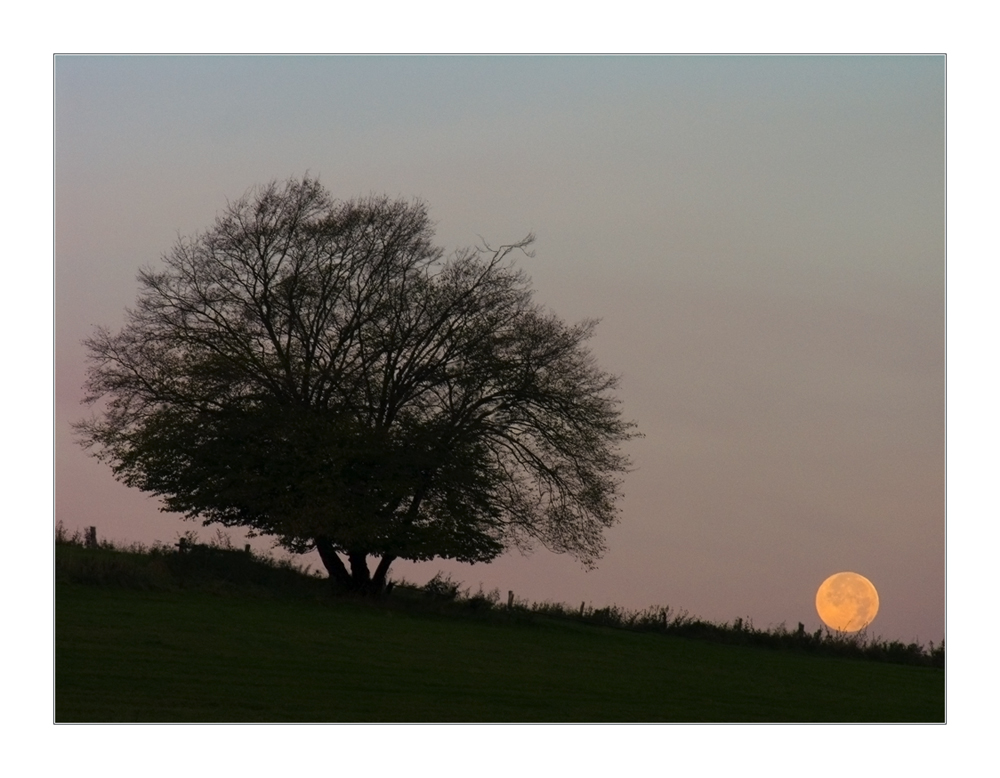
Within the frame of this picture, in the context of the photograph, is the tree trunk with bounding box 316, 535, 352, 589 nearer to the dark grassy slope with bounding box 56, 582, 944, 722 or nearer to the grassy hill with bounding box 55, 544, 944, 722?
the grassy hill with bounding box 55, 544, 944, 722

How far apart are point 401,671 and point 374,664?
0.62m

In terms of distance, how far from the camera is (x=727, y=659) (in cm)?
2919

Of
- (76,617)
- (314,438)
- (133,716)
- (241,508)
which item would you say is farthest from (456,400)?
(133,716)

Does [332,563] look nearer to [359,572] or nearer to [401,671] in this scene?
[359,572]

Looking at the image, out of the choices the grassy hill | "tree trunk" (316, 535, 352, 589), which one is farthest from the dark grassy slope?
"tree trunk" (316, 535, 352, 589)

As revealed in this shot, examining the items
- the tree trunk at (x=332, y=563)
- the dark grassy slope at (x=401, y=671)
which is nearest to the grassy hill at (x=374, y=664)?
the dark grassy slope at (x=401, y=671)

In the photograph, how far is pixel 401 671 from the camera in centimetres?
2303

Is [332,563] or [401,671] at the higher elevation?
[332,563]

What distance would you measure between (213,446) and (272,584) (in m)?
3.67

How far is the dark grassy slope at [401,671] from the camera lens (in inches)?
783

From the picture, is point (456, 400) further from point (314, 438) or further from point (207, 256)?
point (207, 256)

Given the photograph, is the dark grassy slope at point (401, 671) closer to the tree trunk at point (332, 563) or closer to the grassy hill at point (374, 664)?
the grassy hill at point (374, 664)

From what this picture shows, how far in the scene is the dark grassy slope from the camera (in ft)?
65.3

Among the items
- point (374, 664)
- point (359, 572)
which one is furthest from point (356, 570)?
point (374, 664)
